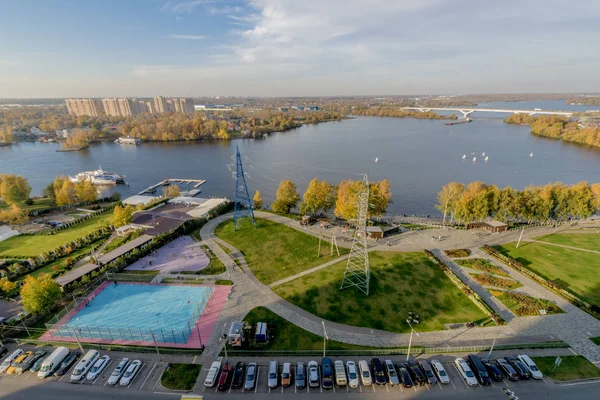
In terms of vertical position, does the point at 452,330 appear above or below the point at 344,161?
above

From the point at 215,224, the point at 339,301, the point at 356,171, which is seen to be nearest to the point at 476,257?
the point at 339,301

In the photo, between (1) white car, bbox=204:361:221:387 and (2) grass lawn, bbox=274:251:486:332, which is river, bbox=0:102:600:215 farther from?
(1) white car, bbox=204:361:221:387

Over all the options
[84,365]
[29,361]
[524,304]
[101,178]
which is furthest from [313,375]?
[101,178]

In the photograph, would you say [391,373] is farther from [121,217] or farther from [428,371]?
[121,217]

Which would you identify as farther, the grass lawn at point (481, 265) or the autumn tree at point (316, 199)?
the autumn tree at point (316, 199)

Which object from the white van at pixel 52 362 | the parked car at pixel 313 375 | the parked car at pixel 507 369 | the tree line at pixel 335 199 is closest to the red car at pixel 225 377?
the parked car at pixel 313 375

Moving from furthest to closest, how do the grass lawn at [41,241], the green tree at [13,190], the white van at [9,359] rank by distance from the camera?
1. the green tree at [13,190]
2. the grass lawn at [41,241]
3. the white van at [9,359]

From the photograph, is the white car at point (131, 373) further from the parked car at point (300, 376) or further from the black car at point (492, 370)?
the black car at point (492, 370)
